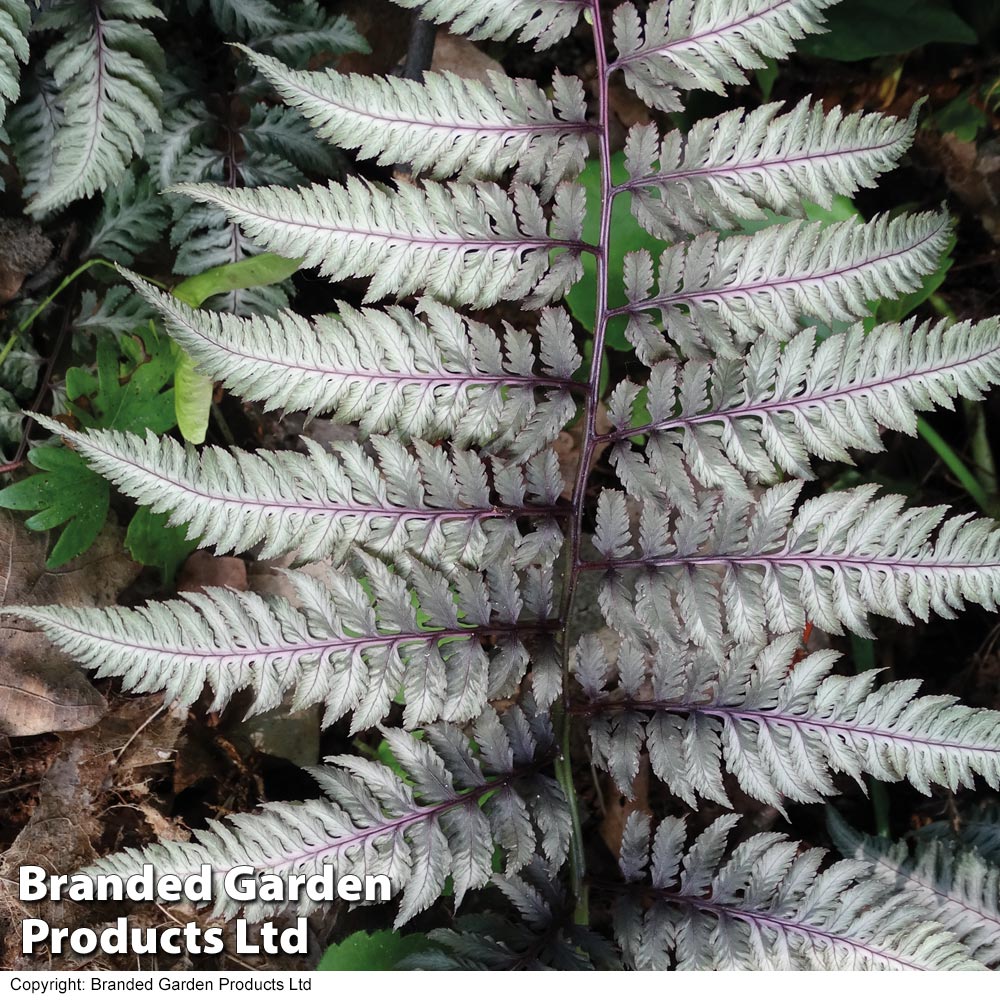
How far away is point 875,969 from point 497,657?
892 mm

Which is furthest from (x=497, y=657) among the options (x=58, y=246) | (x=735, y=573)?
(x=58, y=246)

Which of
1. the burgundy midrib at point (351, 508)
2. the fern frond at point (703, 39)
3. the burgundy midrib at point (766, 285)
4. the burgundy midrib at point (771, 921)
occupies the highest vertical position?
the fern frond at point (703, 39)

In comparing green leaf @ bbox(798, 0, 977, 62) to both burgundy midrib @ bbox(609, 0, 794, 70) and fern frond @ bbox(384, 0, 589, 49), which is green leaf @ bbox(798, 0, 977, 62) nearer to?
burgundy midrib @ bbox(609, 0, 794, 70)

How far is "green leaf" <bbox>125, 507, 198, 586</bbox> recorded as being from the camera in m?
1.97

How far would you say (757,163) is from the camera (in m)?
1.59

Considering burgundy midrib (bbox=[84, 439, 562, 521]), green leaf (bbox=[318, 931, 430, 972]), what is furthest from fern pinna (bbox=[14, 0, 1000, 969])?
green leaf (bbox=[318, 931, 430, 972])

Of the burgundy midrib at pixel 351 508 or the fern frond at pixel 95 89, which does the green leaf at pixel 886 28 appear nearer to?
the burgundy midrib at pixel 351 508

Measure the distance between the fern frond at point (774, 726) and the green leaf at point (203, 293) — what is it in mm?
1022

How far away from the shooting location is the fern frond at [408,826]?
1520 millimetres

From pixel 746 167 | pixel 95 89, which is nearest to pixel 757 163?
pixel 746 167

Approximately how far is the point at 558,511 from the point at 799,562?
48 cm

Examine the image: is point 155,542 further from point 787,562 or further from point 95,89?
point 787,562

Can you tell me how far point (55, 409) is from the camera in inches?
83.8

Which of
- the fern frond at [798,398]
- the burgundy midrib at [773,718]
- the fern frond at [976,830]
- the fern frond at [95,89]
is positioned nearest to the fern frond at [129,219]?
the fern frond at [95,89]
